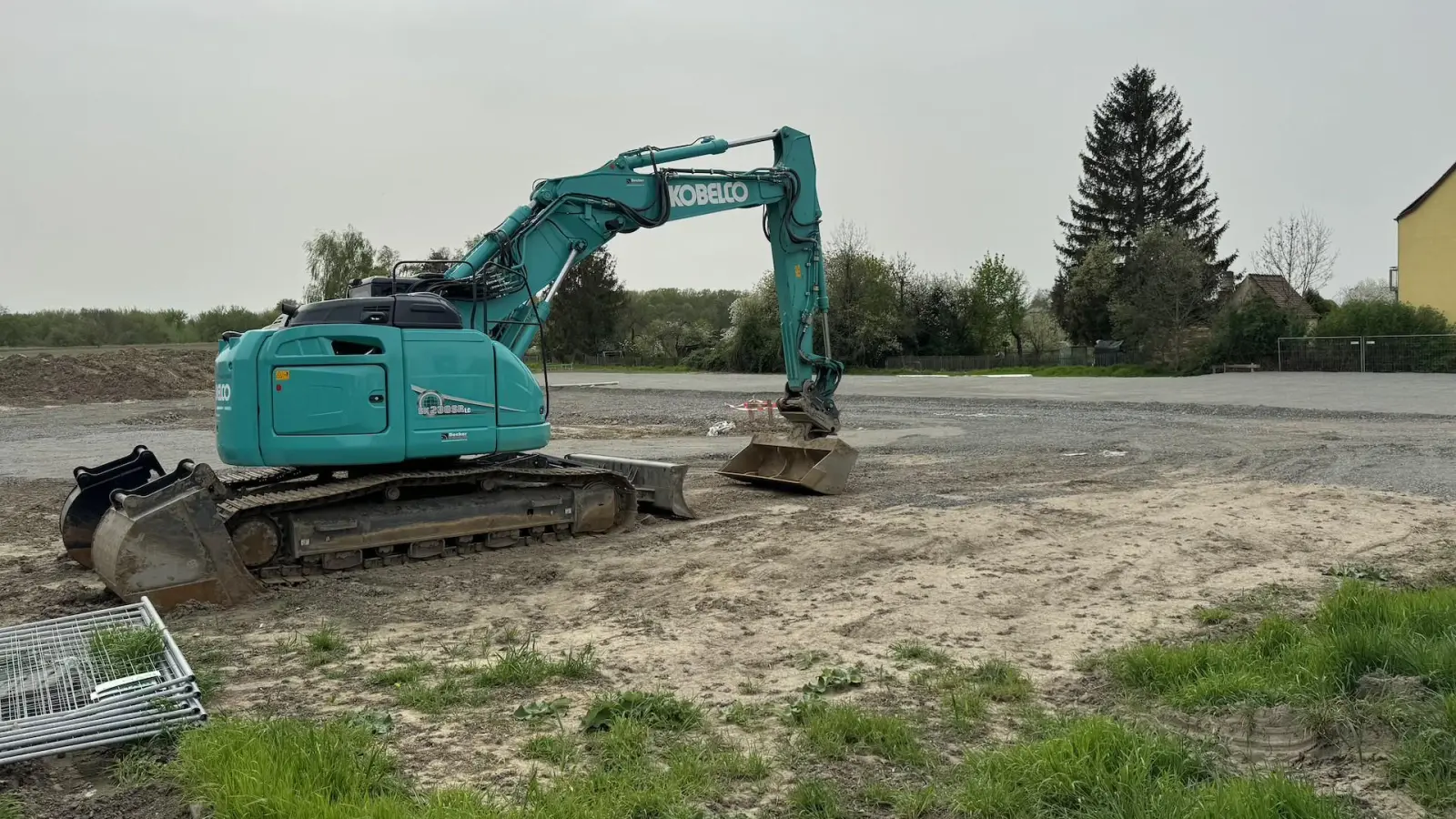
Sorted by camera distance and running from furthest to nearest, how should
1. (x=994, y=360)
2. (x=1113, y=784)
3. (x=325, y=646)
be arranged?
(x=994, y=360) → (x=325, y=646) → (x=1113, y=784)

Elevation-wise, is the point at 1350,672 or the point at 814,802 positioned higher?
the point at 1350,672

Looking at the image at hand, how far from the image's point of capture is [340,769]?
12.7 feet

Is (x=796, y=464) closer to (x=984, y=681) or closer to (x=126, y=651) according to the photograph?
(x=984, y=681)

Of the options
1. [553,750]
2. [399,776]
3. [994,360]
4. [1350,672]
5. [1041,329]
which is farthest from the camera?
[1041,329]

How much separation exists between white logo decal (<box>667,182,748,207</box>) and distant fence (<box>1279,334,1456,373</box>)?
33780 millimetres

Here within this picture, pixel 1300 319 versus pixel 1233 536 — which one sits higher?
pixel 1300 319

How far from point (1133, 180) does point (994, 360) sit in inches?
494

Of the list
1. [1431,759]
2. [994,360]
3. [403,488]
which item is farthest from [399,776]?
[994,360]

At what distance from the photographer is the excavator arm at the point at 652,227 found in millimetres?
9727

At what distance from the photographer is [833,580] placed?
7672 millimetres

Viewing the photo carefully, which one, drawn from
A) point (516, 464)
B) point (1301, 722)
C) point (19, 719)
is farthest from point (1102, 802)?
point (516, 464)

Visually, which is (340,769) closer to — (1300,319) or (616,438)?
(616,438)

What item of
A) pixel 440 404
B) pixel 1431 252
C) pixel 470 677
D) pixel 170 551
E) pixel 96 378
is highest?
pixel 1431 252

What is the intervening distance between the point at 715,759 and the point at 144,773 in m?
2.27
